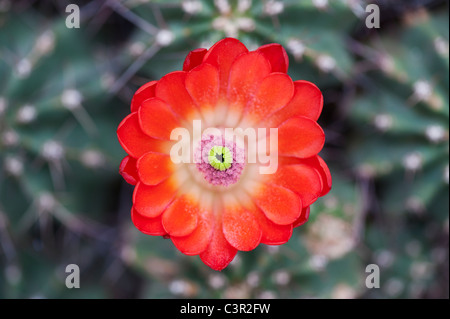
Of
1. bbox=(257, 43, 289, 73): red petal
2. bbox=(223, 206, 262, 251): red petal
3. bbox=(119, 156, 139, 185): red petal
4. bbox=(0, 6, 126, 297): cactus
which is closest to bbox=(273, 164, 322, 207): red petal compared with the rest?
bbox=(223, 206, 262, 251): red petal

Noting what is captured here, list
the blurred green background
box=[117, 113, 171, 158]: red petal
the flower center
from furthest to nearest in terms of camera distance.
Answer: the blurred green background
the flower center
box=[117, 113, 171, 158]: red petal

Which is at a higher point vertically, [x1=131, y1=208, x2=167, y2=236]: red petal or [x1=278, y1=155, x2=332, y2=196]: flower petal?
[x1=278, y1=155, x2=332, y2=196]: flower petal

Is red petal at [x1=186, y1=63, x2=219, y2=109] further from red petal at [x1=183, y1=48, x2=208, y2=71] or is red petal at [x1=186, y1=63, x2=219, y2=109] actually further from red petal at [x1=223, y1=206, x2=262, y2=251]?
red petal at [x1=223, y1=206, x2=262, y2=251]

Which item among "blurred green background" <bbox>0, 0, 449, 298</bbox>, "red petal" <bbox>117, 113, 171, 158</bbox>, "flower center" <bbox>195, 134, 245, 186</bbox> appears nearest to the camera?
"red petal" <bbox>117, 113, 171, 158</bbox>

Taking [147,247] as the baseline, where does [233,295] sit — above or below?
below

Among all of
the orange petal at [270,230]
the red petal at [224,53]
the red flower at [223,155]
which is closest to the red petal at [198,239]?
the red flower at [223,155]
